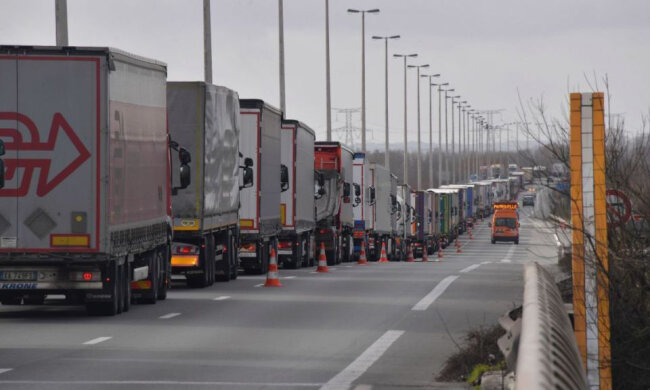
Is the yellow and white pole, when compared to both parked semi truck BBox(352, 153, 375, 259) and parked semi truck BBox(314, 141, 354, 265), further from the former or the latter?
parked semi truck BBox(352, 153, 375, 259)

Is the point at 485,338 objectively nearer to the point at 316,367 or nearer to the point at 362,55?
the point at 316,367

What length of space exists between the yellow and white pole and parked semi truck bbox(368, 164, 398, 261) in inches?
1808

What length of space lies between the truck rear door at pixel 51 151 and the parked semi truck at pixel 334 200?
25.5 metres

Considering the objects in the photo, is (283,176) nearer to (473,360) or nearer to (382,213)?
(473,360)

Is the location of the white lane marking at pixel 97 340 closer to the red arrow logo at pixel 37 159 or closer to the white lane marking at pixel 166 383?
the red arrow logo at pixel 37 159

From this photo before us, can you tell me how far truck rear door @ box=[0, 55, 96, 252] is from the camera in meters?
21.0

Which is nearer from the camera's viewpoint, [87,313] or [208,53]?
[87,313]

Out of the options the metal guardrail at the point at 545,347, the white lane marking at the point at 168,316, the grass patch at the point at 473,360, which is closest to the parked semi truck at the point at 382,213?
the white lane marking at the point at 168,316

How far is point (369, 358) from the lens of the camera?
54.4ft

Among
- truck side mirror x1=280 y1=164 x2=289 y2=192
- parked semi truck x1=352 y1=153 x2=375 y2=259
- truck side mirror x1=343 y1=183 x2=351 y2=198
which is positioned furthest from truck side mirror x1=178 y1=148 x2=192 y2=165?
parked semi truck x1=352 y1=153 x2=375 y2=259

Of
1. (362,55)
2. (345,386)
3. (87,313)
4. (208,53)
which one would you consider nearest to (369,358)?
(345,386)

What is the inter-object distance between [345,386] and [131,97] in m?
9.78

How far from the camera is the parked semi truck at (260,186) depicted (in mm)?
34969

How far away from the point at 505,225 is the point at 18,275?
91113mm
